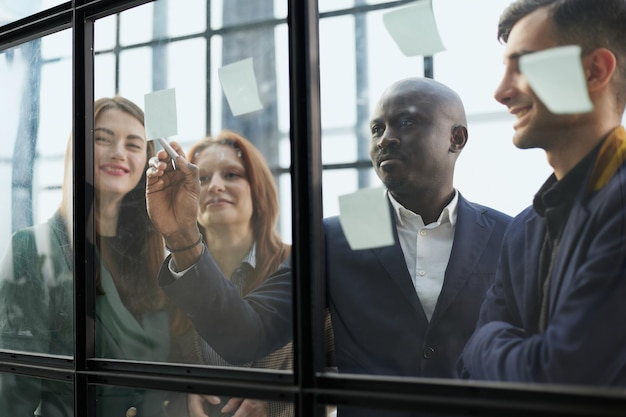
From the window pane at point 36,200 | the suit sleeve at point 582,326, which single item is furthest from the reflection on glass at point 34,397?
the suit sleeve at point 582,326

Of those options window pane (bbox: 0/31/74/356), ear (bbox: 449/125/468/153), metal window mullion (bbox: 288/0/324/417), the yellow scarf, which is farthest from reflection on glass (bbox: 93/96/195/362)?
the yellow scarf

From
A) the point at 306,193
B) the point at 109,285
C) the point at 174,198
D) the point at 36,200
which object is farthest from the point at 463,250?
the point at 36,200

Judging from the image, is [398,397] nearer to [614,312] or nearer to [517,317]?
[517,317]

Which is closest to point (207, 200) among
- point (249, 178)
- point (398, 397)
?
point (249, 178)

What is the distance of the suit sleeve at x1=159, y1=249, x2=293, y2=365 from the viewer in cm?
288

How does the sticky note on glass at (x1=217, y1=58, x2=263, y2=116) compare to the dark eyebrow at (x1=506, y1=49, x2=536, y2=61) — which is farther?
the sticky note on glass at (x1=217, y1=58, x2=263, y2=116)

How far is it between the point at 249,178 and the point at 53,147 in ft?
4.01

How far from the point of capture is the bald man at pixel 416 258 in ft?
8.20

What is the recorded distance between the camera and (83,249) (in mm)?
3381

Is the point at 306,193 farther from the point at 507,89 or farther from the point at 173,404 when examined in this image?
the point at 173,404

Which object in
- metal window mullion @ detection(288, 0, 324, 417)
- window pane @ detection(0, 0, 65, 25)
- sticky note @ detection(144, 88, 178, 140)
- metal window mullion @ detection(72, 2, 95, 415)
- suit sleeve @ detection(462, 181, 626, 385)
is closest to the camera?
suit sleeve @ detection(462, 181, 626, 385)

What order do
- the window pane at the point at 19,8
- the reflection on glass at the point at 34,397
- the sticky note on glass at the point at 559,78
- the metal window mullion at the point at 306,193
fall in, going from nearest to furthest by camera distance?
the sticky note on glass at the point at 559,78 → the metal window mullion at the point at 306,193 → the reflection on glass at the point at 34,397 → the window pane at the point at 19,8

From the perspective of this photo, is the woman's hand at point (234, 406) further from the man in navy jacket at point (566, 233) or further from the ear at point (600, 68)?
the ear at point (600, 68)

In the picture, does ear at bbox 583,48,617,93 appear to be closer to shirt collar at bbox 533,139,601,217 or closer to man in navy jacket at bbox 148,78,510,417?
shirt collar at bbox 533,139,601,217
